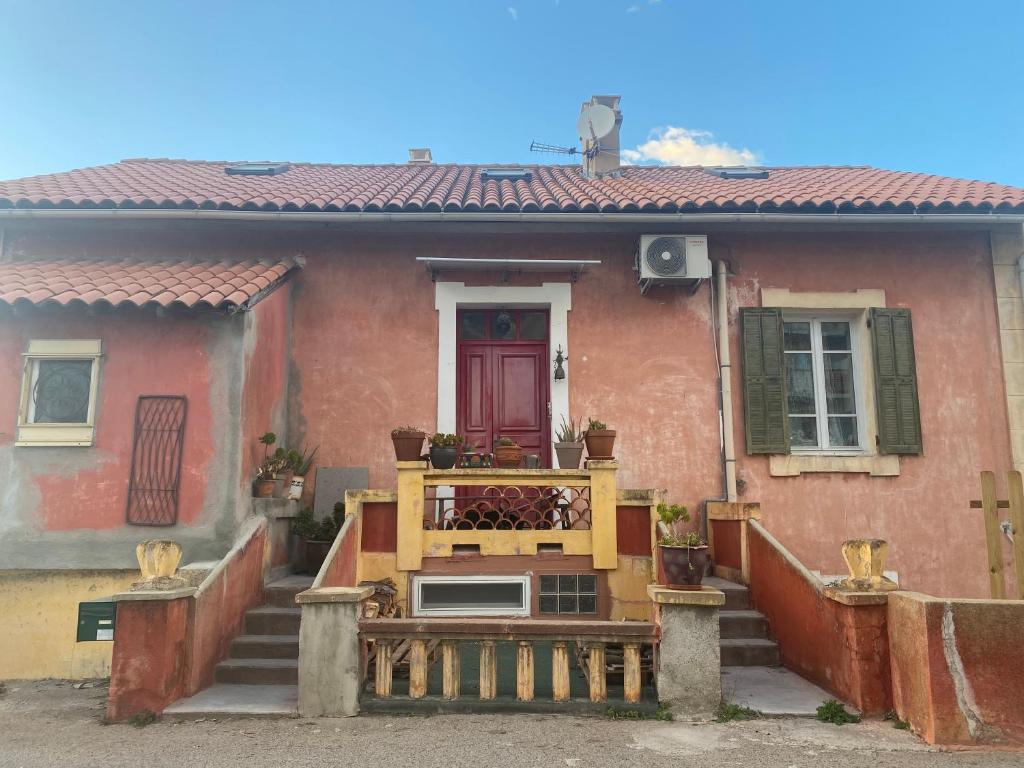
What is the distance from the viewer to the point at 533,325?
810cm

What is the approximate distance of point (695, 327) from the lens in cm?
793

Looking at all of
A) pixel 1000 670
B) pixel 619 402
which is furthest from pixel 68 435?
pixel 1000 670

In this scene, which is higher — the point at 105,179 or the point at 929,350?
the point at 105,179

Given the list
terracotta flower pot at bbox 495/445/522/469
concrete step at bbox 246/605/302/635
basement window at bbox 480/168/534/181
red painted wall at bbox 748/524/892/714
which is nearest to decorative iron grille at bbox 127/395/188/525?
concrete step at bbox 246/605/302/635

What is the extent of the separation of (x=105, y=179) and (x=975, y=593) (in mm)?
11676

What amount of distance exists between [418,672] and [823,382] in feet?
18.3

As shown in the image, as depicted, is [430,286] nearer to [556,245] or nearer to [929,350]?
[556,245]

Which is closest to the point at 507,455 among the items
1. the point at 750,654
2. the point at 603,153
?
the point at 750,654

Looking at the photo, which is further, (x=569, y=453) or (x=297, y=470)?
(x=297, y=470)

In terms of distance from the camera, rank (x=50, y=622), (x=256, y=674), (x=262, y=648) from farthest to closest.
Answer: (x=50, y=622), (x=262, y=648), (x=256, y=674)

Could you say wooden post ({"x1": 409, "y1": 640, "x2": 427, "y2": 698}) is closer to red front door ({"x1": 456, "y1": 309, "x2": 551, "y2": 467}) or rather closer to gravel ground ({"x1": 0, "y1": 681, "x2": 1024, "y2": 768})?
gravel ground ({"x1": 0, "y1": 681, "x2": 1024, "y2": 768})

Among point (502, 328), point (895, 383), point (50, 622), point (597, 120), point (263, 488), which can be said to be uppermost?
point (597, 120)

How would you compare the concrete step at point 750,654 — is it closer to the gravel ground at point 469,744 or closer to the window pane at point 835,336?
the gravel ground at point 469,744

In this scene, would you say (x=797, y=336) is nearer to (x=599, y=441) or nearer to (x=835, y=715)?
(x=599, y=441)
